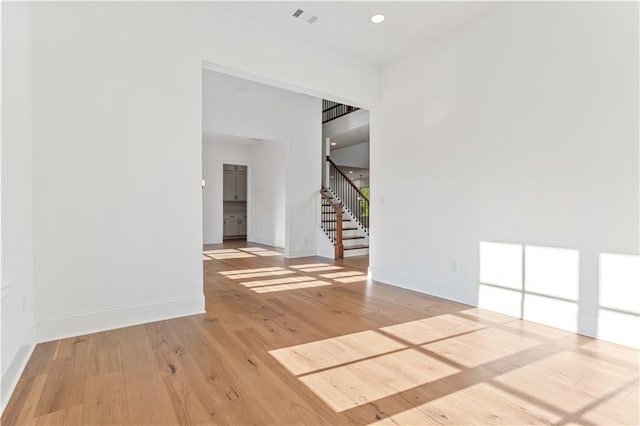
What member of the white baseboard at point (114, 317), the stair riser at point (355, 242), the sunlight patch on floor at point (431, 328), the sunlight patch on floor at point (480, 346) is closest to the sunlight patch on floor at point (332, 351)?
the sunlight patch on floor at point (431, 328)

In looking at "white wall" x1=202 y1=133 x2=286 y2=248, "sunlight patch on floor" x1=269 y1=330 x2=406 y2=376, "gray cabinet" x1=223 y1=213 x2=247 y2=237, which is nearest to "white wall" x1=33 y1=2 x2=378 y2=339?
"sunlight patch on floor" x1=269 y1=330 x2=406 y2=376

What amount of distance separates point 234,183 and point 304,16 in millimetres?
7379

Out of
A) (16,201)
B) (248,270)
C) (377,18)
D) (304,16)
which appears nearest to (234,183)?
(248,270)

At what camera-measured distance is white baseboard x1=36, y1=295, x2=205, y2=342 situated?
2.51m

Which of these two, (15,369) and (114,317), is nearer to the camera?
(15,369)

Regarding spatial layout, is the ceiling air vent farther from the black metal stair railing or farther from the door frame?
the door frame

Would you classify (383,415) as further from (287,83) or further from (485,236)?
(287,83)

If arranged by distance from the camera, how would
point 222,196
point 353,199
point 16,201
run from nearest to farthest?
1. point 16,201
2. point 353,199
3. point 222,196

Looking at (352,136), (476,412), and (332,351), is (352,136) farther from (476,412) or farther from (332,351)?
(476,412)

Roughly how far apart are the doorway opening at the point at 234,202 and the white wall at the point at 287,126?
12.0ft

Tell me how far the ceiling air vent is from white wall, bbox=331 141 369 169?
7.88 meters

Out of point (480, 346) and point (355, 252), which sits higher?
point (355, 252)

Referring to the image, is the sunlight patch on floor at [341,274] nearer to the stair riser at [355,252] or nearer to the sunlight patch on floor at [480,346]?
the stair riser at [355,252]

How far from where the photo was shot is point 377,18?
3.45 m
